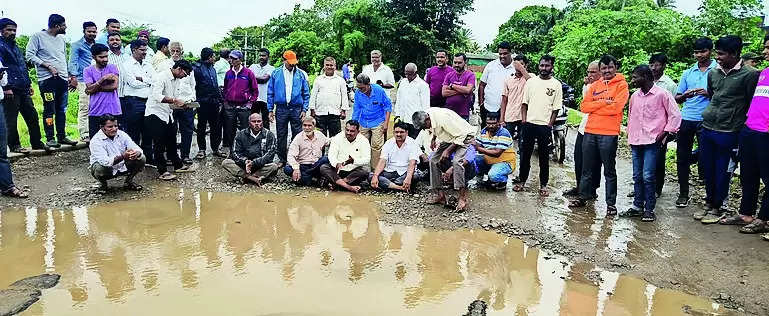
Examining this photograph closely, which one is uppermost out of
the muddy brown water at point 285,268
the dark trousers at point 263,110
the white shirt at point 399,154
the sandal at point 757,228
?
the dark trousers at point 263,110

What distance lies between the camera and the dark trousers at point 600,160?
20.2 feet

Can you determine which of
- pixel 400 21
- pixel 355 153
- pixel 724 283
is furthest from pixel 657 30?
pixel 400 21

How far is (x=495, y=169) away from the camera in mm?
7230

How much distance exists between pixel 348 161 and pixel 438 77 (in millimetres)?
2012

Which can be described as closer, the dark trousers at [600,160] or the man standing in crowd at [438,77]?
the dark trousers at [600,160]

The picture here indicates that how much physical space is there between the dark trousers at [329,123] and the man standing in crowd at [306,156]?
64cm

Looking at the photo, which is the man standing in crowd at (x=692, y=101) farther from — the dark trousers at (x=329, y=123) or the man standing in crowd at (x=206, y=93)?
the man standing in crowd at (x=206, y=93)

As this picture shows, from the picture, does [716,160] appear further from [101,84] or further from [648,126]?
[101,84]

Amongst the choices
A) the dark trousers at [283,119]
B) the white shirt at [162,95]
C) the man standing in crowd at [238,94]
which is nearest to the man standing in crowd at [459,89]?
the dark trousers at [283,119]

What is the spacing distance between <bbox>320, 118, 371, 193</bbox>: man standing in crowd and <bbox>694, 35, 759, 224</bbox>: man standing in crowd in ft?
12.9

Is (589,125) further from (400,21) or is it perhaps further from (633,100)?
(400,21)

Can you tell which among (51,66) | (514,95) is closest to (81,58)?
(51,66)

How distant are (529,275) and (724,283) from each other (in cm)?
148

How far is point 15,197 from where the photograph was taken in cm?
640
